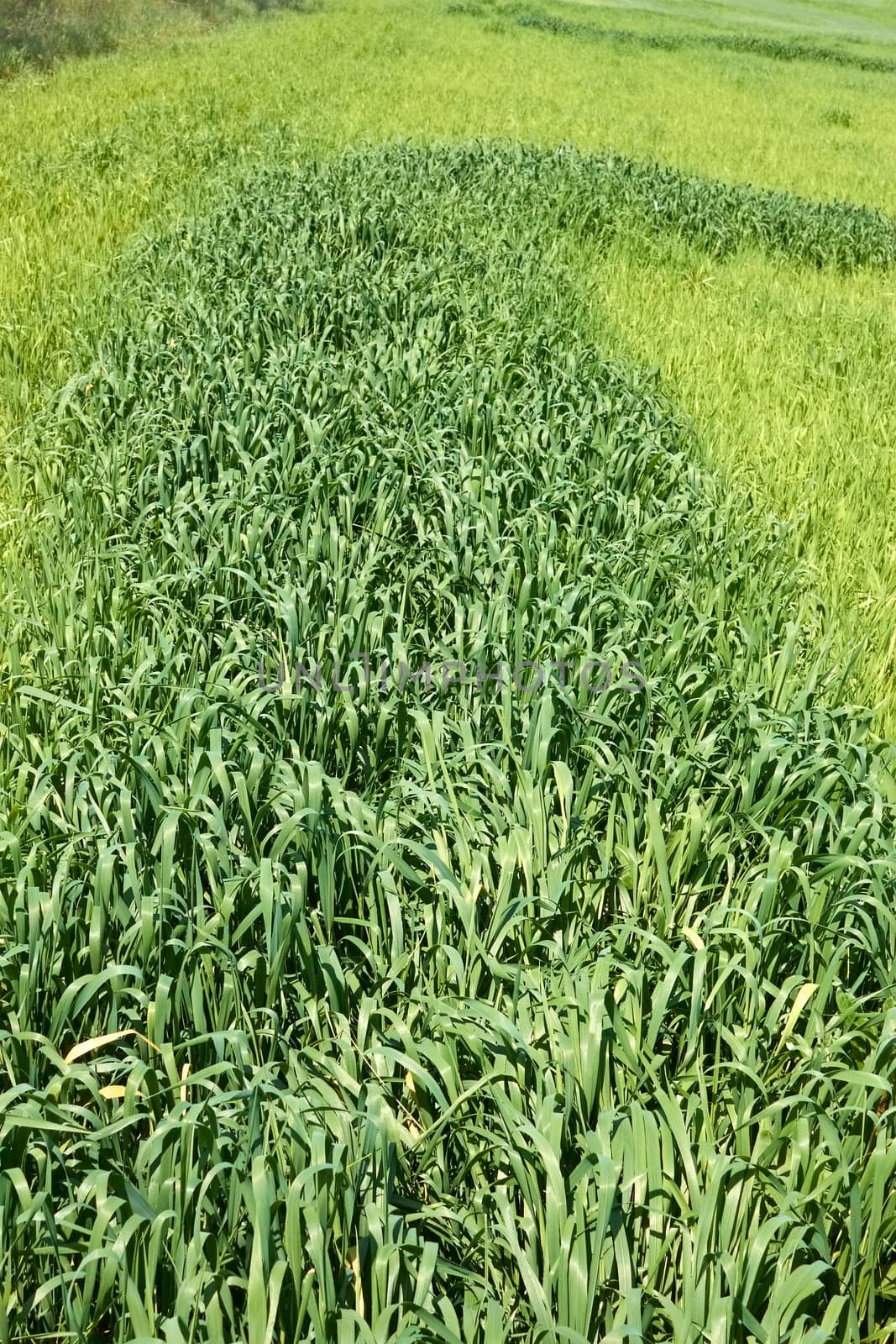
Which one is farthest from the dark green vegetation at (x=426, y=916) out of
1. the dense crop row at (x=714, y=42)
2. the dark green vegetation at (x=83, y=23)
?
the dense crop row at (x=714, y=42)

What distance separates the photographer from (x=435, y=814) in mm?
2461

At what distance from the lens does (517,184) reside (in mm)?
9695

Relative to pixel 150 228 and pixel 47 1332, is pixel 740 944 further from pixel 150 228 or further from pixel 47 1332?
pixel 150 228

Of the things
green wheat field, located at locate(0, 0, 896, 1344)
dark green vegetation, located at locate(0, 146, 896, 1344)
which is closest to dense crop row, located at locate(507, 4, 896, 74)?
green wheat field, located at locate(0, 0, 896, 1344)

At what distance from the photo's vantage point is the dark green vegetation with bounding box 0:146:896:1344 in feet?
5.31

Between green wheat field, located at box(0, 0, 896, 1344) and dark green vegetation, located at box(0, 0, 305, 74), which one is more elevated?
dark green vegetation, located at box(0, 0, 305, 74)

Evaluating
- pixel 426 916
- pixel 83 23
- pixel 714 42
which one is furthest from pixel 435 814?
pixel 714 42

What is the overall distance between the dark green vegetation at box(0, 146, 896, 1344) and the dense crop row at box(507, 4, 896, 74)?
86.3 ft

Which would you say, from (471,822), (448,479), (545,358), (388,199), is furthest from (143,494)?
(388,199)

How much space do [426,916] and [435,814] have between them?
322 millimetres

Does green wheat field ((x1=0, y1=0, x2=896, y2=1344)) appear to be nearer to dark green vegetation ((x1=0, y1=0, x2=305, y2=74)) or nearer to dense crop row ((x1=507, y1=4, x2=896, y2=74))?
dark green vegetation ((x1=0, y1=0, x2=305, y2=74))

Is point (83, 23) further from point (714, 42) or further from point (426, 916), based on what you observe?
point (426, 916)

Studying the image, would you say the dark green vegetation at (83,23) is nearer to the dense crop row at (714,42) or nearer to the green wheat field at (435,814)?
the dense crop row at (714,42)

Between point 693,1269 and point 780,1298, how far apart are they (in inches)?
4.7
